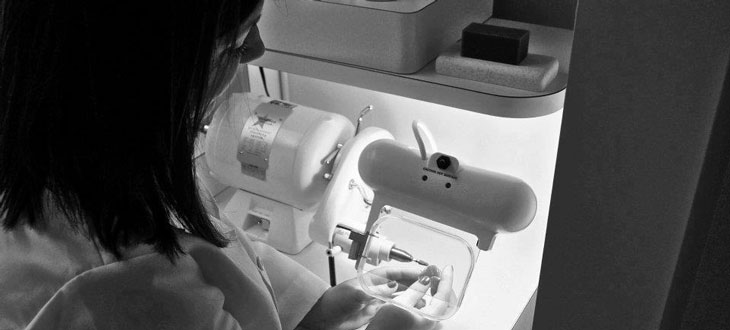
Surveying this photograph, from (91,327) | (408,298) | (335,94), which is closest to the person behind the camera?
(91,327)

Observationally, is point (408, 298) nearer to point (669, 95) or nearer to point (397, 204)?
point (397, 204)

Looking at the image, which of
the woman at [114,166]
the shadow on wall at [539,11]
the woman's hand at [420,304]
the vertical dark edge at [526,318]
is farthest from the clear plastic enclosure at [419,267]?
the shadow on wall at [539,11]

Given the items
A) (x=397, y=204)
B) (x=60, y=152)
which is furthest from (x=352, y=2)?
(x=60, y=152)

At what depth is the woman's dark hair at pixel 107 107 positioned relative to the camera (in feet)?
1.66

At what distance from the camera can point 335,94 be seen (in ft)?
4.13

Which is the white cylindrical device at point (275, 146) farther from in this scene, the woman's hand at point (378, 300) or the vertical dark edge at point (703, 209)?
the vertical dark edge at point (703, 209)

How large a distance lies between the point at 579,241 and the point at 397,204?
0.33m

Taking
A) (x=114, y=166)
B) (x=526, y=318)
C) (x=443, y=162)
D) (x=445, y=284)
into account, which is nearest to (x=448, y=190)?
(x=443, y=162)

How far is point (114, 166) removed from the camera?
587mm

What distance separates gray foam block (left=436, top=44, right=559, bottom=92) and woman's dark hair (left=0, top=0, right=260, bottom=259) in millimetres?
313

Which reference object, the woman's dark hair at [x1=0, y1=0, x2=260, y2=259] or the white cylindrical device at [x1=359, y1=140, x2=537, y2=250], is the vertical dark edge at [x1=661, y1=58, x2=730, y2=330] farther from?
the woman's dark hair at [x1=0, y1=0, x2=260, y2=259]

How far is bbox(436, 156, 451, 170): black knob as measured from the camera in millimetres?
863

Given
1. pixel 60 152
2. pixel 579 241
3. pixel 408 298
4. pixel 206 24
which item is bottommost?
pixel 408 298

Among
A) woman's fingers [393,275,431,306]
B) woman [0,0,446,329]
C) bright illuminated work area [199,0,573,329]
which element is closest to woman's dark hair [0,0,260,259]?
woman [0,0,446,329]
